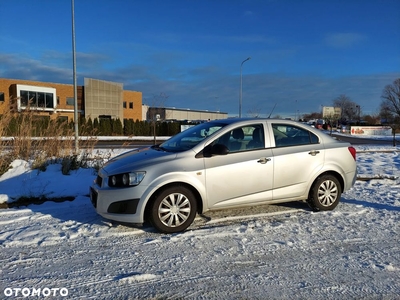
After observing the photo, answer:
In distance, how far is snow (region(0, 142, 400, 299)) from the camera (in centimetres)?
320

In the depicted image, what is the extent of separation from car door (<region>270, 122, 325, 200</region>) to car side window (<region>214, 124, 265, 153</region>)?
0.82 feet

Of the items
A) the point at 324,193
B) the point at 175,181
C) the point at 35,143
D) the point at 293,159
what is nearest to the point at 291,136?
the point at 293,159

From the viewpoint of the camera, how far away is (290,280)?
11.1ft

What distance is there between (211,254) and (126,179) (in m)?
1.60

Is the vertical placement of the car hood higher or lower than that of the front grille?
higher

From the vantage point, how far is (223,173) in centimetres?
495

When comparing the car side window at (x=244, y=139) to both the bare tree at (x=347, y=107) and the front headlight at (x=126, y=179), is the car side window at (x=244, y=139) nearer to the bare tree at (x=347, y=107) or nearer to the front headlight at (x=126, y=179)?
the front headlight at (x=126, y=179)

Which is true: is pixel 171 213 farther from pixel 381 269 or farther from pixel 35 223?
pixel 381 269

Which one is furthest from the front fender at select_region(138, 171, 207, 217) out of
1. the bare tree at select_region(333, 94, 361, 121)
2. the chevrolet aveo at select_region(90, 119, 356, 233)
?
the bare tree at select_region(333, 94, 361, 121)

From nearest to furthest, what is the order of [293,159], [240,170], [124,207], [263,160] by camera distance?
1. [124,207]
2. [240,170]
3. [263,160]
4. [293,159]

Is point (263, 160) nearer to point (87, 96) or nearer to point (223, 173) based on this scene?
point (223, 173)

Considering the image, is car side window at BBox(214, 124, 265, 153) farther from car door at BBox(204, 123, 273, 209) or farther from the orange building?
the orange building

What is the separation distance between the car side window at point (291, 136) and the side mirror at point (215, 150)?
1.10 m

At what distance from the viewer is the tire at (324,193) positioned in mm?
5703
